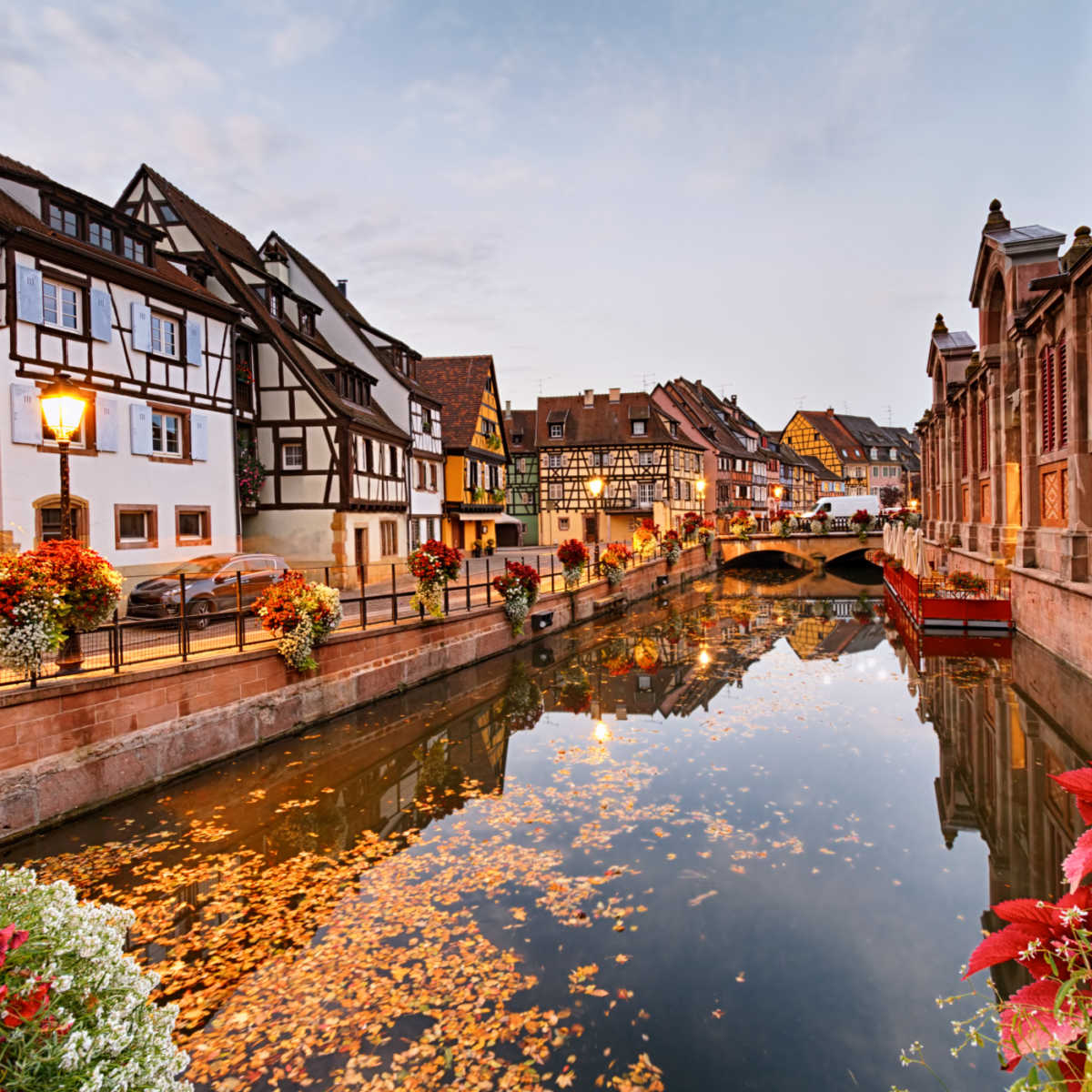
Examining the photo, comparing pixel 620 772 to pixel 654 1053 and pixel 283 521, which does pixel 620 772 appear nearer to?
pixel 654 1053

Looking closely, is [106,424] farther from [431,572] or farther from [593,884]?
[593,884]

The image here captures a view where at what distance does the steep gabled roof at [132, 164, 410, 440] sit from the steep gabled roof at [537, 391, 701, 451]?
29321mm

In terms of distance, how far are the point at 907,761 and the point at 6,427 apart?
1849 cm

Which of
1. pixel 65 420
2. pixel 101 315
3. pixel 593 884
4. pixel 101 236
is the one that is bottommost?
pixel 593 884

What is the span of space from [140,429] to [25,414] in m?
3.10

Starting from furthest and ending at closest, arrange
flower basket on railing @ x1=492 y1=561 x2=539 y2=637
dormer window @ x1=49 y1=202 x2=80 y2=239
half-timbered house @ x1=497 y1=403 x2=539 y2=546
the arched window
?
1. half-timbered house @ x1=497 y1=403 x2=539 y2=546
2. flower basket on railing @ x1=492 y1=561 x2=539 y2=637
3. dormer window @ x1=49 y1=202 x2=80 y2=239
4. the arched window

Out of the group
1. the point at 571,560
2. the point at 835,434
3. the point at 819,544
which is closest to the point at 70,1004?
the point at 571,560

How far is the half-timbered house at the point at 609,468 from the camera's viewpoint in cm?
5650

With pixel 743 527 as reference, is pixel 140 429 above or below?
above

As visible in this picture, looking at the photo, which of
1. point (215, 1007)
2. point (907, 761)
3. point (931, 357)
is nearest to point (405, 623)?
point (907, 761)

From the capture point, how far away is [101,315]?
60.4 feet

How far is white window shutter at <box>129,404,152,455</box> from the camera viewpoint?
1945cm

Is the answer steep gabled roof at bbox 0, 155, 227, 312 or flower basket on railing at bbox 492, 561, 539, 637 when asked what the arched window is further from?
flower basket on railing at bbox 492, 561, 539, 637

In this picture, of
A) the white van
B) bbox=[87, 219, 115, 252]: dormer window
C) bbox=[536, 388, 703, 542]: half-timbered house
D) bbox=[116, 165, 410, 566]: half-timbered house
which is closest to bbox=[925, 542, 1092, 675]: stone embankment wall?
bbox=[116, 165, 410, 566]: half-timbered house
